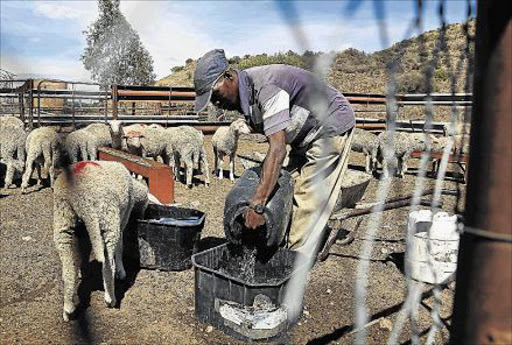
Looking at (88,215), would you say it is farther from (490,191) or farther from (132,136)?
(132,136)

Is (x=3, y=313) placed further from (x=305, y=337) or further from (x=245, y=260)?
(x=305, y=337)

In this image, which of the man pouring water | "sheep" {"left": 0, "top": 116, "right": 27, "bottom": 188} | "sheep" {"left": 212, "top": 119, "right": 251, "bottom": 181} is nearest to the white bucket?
the man pouring water

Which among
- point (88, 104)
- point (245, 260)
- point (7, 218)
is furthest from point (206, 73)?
point (88, 104)

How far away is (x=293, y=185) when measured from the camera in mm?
3643

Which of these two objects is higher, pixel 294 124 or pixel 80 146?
pixel 294 124

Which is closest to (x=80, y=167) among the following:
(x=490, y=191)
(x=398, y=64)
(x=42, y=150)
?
(x=398, y=64)

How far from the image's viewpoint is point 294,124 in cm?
350

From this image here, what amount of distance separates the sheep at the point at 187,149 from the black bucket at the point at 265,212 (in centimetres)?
591

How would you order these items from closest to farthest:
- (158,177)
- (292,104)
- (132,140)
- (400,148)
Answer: (292,104) < (158,177) < (132,140) < (400,148)

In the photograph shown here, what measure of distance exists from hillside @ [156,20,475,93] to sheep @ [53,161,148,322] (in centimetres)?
168

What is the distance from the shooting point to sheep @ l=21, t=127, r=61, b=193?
26.9 ft

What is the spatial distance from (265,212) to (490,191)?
2.24 meters

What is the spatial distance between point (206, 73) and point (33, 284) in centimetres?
264

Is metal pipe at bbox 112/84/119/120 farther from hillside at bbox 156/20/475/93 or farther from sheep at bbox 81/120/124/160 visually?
hillside at bbox 156/20/475/93
